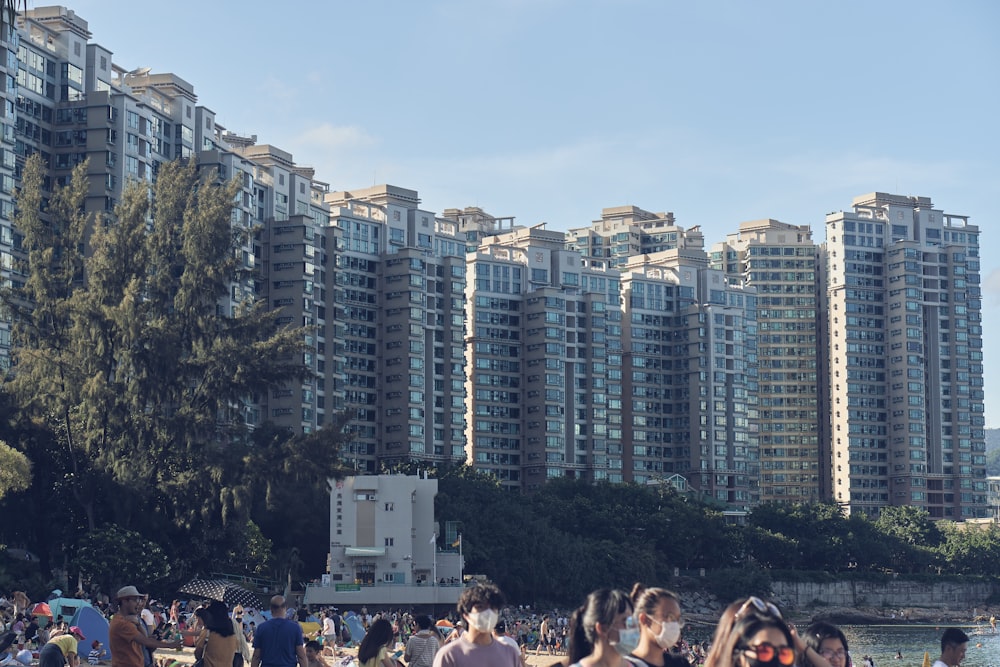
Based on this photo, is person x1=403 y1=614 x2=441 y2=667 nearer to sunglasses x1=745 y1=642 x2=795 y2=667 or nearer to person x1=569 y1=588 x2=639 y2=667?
person x1=569 y1=588 x2=639 y2=667

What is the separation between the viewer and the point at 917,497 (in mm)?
146750

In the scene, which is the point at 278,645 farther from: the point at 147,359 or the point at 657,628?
the point at 147,359

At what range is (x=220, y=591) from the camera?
186 feet

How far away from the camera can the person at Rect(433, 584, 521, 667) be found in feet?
32.9

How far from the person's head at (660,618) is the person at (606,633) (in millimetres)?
115

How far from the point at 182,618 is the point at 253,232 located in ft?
62.6

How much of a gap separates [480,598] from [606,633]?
1.76m

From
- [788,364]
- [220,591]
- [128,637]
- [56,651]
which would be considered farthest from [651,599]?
[788,364]

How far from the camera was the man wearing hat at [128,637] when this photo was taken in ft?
47.0

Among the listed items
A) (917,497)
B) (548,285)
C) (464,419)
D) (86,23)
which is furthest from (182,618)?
(917,497)

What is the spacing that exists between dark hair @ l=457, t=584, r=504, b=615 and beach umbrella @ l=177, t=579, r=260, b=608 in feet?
149

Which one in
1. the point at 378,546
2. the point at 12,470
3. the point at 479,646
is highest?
the point at 12,470

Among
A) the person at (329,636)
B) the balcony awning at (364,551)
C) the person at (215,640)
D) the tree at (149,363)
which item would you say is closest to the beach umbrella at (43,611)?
the person at (329,636)

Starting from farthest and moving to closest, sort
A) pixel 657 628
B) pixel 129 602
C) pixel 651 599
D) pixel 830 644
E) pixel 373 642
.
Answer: pixel 129 602 < pixel 373 642 < pixel 830 644 < pixel 651 599 < pixel 657 628
